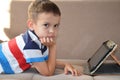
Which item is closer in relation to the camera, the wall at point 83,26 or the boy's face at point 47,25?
the boy's face at point 47,25

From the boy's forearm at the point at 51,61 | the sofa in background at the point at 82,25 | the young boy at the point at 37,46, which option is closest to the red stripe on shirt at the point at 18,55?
the young boy at the point at 37,46

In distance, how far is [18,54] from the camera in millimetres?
1398

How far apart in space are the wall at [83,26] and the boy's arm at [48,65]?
499 millimetres

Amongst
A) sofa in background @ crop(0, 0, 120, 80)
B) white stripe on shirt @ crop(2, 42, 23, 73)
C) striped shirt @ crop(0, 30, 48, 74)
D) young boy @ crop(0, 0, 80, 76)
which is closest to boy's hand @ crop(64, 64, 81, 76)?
young boy @ crop(0, 0, 80, 76)

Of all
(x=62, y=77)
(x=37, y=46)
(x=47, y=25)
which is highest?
(x=47, y=25)

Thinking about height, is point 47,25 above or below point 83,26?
above

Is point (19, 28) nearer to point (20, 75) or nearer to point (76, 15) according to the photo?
point (76, 15)

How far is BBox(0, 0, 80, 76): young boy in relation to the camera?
1.33 m

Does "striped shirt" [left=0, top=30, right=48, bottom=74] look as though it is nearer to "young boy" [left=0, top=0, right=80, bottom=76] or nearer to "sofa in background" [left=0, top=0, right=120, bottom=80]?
"young boy" [left=0, top=0, right=80, bottom=76]

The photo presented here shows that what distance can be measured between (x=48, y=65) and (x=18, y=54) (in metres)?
0.16

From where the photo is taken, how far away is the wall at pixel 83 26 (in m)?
1.89

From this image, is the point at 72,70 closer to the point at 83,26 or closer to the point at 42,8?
the point at 42,8

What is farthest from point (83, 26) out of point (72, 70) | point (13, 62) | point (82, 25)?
point (13, 62)

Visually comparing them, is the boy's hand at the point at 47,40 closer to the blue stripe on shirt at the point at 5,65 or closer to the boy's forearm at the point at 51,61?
the boy's forearm at the point at 51,61
